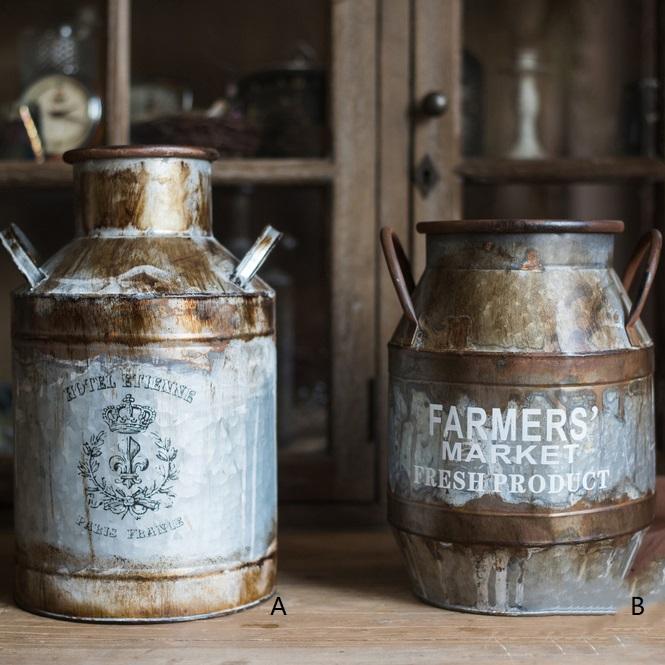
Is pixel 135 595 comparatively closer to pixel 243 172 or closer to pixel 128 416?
pixel 128 416

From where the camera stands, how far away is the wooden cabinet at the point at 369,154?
4.75ft

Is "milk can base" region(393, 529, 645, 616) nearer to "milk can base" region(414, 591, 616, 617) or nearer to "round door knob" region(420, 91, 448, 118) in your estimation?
"milk can base" region(414, 591, 616, 617)

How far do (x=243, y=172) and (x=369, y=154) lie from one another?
18cm

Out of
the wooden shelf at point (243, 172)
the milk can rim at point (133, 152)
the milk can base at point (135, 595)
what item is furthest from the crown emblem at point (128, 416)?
the wooden shelf at point (243, 172)

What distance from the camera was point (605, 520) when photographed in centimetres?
108

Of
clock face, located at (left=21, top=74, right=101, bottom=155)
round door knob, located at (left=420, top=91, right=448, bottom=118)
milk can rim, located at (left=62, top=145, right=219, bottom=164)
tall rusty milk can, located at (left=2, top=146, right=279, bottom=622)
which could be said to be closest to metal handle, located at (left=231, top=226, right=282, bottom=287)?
tall rusty milk can, located at (left=2, top=146, right=279, bottom=622)

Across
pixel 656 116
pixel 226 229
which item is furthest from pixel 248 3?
pixel 656 116

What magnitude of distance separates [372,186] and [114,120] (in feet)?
1.21

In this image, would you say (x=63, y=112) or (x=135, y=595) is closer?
(x=135, y=595)

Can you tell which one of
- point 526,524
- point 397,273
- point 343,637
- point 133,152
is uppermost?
point 133,152

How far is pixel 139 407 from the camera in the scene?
108 centimetres

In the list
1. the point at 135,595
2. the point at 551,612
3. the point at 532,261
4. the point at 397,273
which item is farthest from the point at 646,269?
the point at 135,595

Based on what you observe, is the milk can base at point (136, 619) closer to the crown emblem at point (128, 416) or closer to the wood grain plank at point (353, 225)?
the crown emblem at point (128, 416)

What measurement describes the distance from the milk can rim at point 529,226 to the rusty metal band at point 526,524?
29 cm
